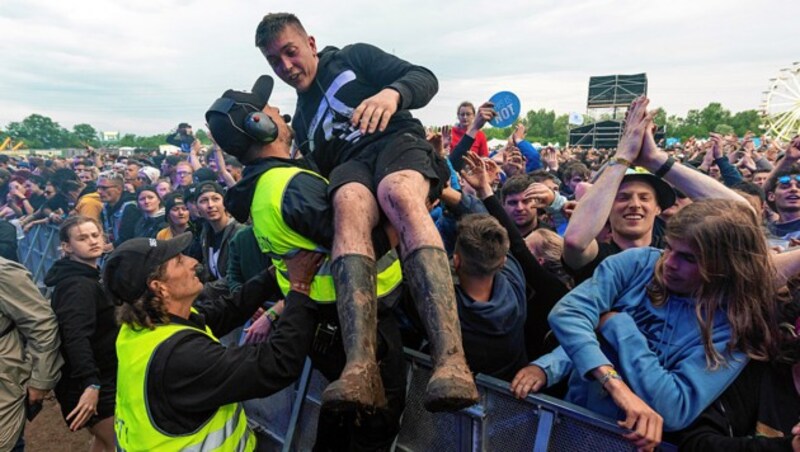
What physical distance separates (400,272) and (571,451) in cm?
98

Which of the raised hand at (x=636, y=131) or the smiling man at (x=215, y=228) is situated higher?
the raised hand at (x=636, y=131)

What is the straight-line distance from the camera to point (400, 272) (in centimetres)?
209

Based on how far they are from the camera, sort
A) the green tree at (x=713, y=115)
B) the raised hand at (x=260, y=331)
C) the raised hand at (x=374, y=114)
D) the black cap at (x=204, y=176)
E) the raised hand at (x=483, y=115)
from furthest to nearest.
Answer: the green tree at (x=713, y=115), the black cap at (x=204, y=176), the raised hand at (x=483, y=115), the raised hand at (x=260, y=331), the raised hand at (x=374, y=114)

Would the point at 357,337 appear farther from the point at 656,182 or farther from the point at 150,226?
the point at 150,226

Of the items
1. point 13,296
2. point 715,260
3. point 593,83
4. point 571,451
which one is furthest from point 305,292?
point 593,83

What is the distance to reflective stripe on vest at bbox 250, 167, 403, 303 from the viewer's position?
1.87 meters

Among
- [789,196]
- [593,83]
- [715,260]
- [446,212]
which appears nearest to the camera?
[715,260]

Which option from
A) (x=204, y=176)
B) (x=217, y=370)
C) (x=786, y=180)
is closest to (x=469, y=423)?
(x=217, y=370)

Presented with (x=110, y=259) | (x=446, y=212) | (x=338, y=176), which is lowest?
(x=446, y=212)

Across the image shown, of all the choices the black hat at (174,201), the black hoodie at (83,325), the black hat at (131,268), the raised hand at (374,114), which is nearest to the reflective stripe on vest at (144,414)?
the black hat at (131,268)

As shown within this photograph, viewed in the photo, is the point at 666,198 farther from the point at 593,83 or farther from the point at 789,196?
the point at 593,83

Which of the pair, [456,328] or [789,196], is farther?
[789,196]

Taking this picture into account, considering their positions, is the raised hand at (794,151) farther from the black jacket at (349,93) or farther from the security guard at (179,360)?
the security guard at (179,360)

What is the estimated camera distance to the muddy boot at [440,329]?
1398mm
